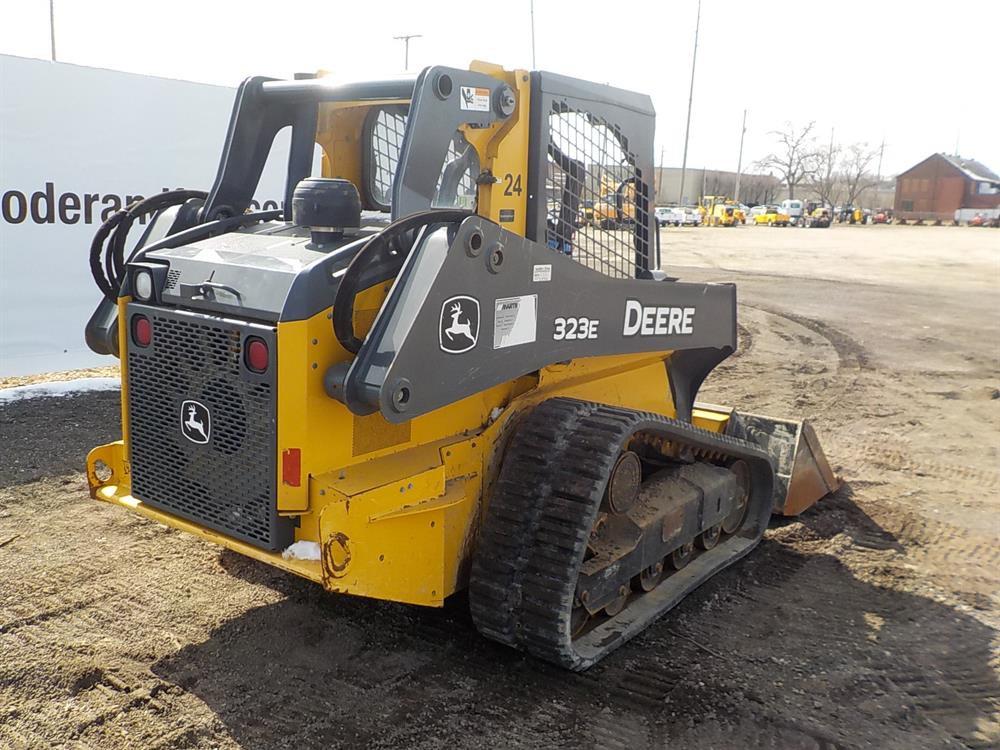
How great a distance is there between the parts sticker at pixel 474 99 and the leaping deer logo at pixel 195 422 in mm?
1468

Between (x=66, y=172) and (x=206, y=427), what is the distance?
5.36 metres

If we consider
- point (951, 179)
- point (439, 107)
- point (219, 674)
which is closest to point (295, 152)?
point (439, 107)

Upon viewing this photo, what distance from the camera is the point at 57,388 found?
790 centimetres

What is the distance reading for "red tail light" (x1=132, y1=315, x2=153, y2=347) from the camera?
3421mm

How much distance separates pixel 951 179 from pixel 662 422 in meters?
83.3

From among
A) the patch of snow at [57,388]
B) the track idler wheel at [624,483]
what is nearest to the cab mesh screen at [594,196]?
the track idler wheel at [624,483]

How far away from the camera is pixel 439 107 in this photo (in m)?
3.31

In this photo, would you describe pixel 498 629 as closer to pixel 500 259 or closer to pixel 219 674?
pixel 219 674

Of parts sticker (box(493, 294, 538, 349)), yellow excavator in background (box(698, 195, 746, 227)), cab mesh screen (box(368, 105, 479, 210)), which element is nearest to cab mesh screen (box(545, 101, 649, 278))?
cab mesh screen (box(368, 105, 479, 210))

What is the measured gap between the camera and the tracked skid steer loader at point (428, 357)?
302 centimetres

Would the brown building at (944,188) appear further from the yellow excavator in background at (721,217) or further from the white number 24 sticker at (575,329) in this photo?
the white number 24 sticker at (575,329)

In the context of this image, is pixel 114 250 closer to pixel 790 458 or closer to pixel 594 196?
pixel 594 196

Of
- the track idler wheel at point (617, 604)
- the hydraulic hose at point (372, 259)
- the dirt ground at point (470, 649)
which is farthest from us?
the track idler wheel at point (617, 604)

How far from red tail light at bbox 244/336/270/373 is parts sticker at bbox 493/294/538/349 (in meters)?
0.80
